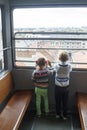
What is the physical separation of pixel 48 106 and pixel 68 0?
2.02 m

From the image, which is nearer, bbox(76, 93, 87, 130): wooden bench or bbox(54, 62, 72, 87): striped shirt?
bbox(76, 93, 87, 130): wooden bench

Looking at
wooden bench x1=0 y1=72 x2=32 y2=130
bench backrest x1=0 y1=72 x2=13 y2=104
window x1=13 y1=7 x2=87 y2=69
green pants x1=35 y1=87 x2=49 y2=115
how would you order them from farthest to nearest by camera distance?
window x1=13 y1=7 x2=87 y2=69 < green pants x1=35 y1=87 x2=49 y2=115 < bench backrest x1=0 y1=72 x2=13 y2=104 < wooden bench x1=0 y1=72 x2=32 y2=130

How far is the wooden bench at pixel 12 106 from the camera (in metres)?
2.96

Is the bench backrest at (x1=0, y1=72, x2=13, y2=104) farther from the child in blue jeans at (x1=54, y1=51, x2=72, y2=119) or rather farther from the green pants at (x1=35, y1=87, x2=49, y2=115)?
the child in blue jeans at (x1=54, y1=51, x2=72, y2=119)

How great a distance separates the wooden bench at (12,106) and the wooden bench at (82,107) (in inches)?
33.7

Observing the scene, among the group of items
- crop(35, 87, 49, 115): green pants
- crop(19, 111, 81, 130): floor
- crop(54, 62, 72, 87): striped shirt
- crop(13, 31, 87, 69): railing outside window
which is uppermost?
crop(13, 31, 87, 69): railing outside window

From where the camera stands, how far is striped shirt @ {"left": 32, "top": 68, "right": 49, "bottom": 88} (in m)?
3.92

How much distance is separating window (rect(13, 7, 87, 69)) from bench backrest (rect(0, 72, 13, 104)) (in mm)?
459

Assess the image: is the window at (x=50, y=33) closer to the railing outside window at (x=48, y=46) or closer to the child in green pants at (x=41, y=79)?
the railing outside window at (x=48, y=46)

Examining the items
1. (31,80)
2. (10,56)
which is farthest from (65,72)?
(10,56)

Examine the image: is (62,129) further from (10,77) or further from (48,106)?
(10,77)

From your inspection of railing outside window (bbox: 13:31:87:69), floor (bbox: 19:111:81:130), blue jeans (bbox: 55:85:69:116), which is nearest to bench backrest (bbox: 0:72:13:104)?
railing outside window (bbox: 13:31:87:69)

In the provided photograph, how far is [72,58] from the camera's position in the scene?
4355 mm

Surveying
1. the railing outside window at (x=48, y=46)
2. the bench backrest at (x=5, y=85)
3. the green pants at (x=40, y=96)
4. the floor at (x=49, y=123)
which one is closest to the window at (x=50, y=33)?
the railing outside window at (x=48, y=46)
